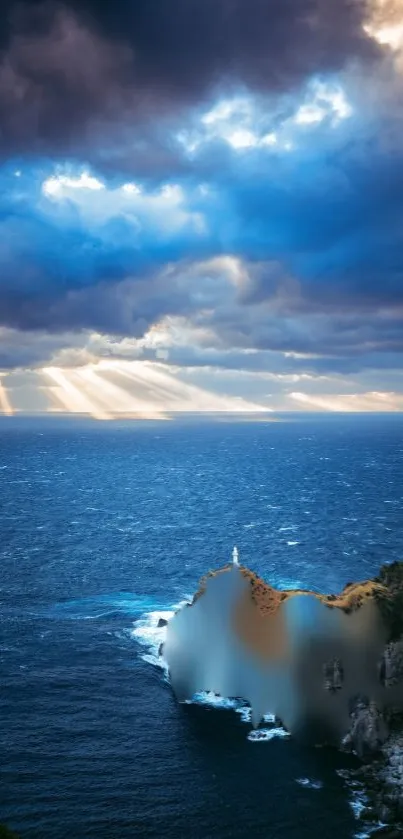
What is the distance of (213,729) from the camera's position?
73562mm

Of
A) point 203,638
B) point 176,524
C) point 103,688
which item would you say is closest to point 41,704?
point 103,688

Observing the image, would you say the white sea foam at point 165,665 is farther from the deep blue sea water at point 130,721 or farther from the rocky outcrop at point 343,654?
the rocky outcrop at point 343,654

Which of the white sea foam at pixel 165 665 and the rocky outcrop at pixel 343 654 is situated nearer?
the rocky outcrop at pixel 343 654

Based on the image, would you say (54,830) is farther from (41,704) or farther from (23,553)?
(23,553)

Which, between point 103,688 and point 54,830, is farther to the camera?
point 103,688

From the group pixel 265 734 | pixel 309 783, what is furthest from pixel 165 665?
pixel 309 783

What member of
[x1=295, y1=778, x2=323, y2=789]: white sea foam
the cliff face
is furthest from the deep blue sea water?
the cliff face

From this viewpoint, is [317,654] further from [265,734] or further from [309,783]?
[309,783]

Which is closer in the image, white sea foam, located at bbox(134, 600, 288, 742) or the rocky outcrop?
the rocky outcrop

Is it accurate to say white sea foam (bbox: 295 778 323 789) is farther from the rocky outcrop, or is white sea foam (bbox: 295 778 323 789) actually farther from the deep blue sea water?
the rocky outcrop

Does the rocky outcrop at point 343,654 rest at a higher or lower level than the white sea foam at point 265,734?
higher

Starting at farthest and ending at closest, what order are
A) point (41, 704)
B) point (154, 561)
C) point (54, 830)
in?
point (154, 561) → point (41, 704) → point (54, 830)

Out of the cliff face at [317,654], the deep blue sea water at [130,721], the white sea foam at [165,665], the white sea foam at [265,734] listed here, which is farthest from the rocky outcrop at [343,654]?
the deep blue sea water at [130,721]

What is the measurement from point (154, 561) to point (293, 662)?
2568 inches
